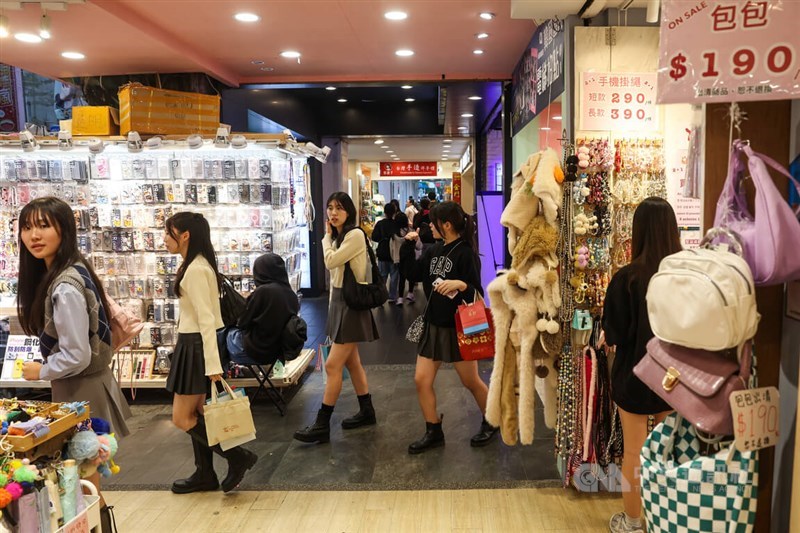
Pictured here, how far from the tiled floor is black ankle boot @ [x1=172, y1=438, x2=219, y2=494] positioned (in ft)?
0.57

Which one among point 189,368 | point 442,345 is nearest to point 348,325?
point 442,345

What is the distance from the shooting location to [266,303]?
173 inches

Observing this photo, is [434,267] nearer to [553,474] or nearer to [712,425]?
[553,474]

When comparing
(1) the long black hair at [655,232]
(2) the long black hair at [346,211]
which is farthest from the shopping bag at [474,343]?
(1) the long black hair at [655,232]

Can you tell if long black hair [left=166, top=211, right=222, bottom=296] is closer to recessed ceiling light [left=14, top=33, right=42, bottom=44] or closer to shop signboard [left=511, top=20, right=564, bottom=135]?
shop signboard [left=511, top=20, right=564, bottom=135]

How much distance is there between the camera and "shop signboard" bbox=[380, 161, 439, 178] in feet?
60.4

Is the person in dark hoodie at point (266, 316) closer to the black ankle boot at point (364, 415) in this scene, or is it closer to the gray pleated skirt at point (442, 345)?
the black ankle boot at point (364, 415)

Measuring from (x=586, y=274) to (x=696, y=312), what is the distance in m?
1.91

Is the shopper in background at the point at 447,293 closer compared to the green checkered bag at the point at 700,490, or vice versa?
the green checkered bag at the point at 700,490

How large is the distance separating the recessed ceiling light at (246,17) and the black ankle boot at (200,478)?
2.96 m

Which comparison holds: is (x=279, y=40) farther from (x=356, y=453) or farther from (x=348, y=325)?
(x=356, y=453)

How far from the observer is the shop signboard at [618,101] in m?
3.29

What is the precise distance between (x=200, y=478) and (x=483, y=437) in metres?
1.76

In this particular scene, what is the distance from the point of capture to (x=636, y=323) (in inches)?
101
